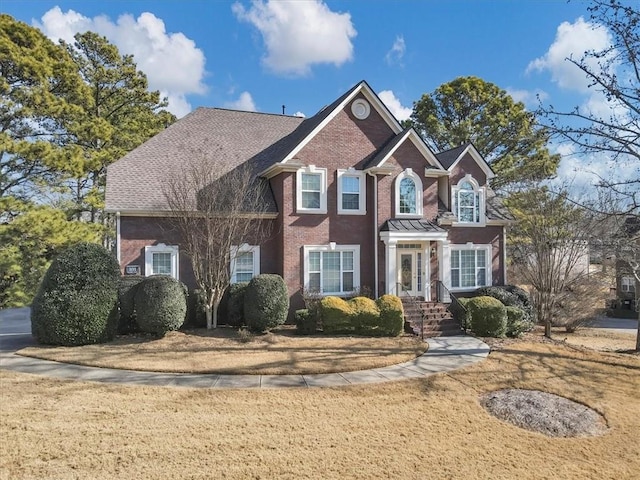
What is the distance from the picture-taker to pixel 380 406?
7781 mm

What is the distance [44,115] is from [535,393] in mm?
23967

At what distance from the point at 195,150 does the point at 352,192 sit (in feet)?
24.2

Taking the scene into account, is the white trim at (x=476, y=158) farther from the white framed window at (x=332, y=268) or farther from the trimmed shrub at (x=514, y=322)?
the trimmed shrub at (x=514, y=322)

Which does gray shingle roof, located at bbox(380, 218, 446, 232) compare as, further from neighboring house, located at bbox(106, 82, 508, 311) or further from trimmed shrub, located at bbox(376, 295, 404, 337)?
trimmed shrub, located at bbox(376, 295, 404, 337)

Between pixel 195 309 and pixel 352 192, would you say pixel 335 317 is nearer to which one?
pixel 195 309

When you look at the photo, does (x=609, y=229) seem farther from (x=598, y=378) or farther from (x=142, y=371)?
(x=142, y=371)

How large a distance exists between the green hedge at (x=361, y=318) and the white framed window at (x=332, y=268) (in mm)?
2148

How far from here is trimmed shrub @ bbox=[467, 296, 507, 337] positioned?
1511cm

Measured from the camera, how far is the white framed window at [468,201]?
771 inches

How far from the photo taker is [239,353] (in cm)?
1136

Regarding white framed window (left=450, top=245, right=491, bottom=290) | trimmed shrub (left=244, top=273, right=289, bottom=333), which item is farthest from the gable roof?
trimmed shrub (left=244, top=273, right=289, bottom=333)

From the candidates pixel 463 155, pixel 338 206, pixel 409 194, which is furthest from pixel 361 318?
pixel 463 155

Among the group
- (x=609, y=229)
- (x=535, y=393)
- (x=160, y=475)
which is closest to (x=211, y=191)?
(x=160, y=475)

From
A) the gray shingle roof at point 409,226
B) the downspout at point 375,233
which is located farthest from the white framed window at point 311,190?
the gray shingle roof at point 409,226
